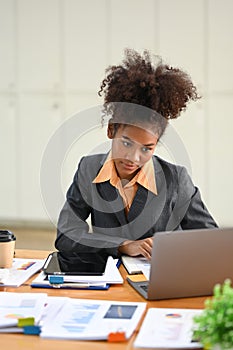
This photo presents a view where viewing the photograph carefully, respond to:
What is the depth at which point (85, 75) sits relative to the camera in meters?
5.01

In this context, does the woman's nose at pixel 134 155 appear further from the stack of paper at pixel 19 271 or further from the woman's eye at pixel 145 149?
the stack of paper at pixel 19 271

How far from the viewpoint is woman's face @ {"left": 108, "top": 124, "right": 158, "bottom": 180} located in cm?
220

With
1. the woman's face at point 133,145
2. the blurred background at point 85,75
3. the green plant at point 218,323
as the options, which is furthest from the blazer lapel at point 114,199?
the blurred background at point 85,75

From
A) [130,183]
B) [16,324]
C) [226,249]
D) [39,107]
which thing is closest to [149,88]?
[130,183]

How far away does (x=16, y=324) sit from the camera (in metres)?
1.68

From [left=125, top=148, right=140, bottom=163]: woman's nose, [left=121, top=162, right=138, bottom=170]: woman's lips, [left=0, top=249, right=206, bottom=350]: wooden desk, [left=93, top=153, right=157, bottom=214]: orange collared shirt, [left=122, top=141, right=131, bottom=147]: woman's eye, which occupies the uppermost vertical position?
[left=122, top=141, right=131, bottom=147]: woman's eye

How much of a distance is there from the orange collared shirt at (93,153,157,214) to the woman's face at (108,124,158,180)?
0.07 metres

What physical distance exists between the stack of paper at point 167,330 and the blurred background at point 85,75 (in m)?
2.91

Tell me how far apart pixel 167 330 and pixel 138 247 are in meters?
0.60

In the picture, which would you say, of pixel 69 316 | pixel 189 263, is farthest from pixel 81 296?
pixel 189 263

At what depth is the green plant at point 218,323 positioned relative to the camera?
133 cm

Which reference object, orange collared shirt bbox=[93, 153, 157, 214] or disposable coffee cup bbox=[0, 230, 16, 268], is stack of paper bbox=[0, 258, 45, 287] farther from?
orange collared shirt bbox=[93, 153, 157, 214]

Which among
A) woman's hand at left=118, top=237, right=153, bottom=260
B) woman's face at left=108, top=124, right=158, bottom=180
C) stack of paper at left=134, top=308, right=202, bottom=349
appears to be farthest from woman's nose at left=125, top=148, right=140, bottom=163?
stack of paper at left=134, top=308, right=202, bottom=349

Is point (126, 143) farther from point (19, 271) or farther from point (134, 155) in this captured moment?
point (19, 271)
